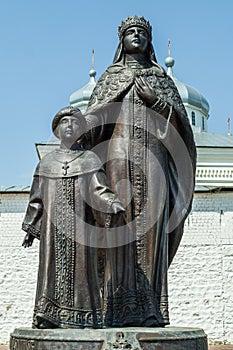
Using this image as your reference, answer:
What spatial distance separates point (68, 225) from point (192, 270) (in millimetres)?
8601

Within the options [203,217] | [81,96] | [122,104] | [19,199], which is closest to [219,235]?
[203,217]

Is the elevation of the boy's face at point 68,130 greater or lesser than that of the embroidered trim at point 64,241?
greater

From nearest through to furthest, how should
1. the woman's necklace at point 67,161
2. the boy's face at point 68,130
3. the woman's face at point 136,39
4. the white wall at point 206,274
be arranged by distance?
the woman's necklace at point 67,161
the boy's face at point 68,130
the woman's face at point 136,39
the white wall at point 206,274

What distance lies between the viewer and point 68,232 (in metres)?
3.91

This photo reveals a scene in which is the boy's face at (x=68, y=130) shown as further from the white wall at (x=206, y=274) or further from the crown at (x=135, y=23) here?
the white wall at (x=206, y=274)

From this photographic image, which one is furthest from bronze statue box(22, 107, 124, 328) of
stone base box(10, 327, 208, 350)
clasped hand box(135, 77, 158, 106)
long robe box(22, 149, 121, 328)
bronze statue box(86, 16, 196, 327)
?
clasped hand box(135, 77, 158, 106)

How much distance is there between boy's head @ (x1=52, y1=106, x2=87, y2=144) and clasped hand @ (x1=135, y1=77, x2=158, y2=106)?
56 cm

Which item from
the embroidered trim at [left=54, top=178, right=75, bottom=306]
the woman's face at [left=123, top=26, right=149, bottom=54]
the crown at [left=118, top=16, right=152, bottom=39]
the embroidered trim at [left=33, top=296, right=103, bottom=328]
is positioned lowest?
the embroidered trim at [left=33, top=296, right=103, bottom=328]

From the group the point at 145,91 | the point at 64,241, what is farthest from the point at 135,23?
the point at 64,241

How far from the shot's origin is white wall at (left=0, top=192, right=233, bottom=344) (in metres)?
12.0

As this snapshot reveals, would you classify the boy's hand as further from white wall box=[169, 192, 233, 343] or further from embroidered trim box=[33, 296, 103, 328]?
white wall box=[169, 192, 233, 343]

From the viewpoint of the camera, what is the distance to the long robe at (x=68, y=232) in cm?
380

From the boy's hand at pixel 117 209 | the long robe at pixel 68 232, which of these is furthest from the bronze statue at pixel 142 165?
the boy's hand at pixel 117 209

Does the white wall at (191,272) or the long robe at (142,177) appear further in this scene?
the white wall at (191,272)
